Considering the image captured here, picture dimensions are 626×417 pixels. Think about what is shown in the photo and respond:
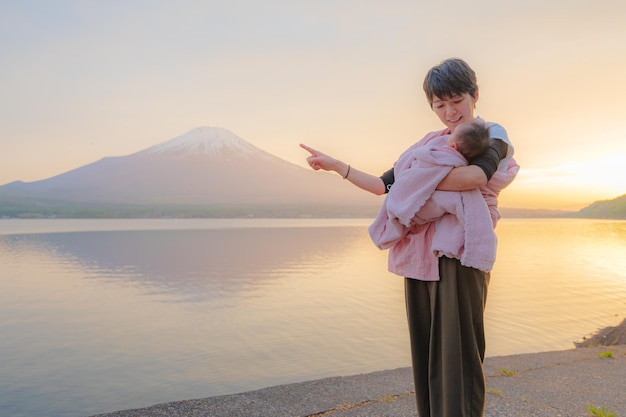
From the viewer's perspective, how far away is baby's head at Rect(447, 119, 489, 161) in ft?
5.84

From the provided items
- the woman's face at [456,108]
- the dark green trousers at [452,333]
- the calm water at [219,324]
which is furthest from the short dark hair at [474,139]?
the calm water at [219,324]

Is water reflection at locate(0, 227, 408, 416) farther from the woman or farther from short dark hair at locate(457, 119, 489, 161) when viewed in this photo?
short dark hair at locate(457, 119, 489, 161)

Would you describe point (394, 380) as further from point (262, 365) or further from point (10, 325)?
point (10, 325)

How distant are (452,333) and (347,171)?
2.48 feet

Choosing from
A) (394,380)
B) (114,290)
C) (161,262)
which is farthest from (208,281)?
(394,380)

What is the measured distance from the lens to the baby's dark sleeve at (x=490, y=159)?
1785mm

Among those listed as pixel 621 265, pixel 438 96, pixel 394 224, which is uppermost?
pixel 438 96

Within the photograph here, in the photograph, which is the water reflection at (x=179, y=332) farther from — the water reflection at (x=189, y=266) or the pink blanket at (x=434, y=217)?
the pink blanket at (x=434, y=217)

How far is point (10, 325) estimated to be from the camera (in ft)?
29.9

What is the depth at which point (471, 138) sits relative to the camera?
5.83ft

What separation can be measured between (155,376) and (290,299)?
17.0 ft

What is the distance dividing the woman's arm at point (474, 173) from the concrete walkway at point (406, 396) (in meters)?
2.13

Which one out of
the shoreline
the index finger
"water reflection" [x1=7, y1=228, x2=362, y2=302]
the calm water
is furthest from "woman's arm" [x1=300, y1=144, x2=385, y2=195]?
"water reflection" [x1=7, y1=228, x2=362, y2=302]

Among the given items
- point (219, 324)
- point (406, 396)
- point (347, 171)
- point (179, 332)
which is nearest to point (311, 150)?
→ point (347, 171)
